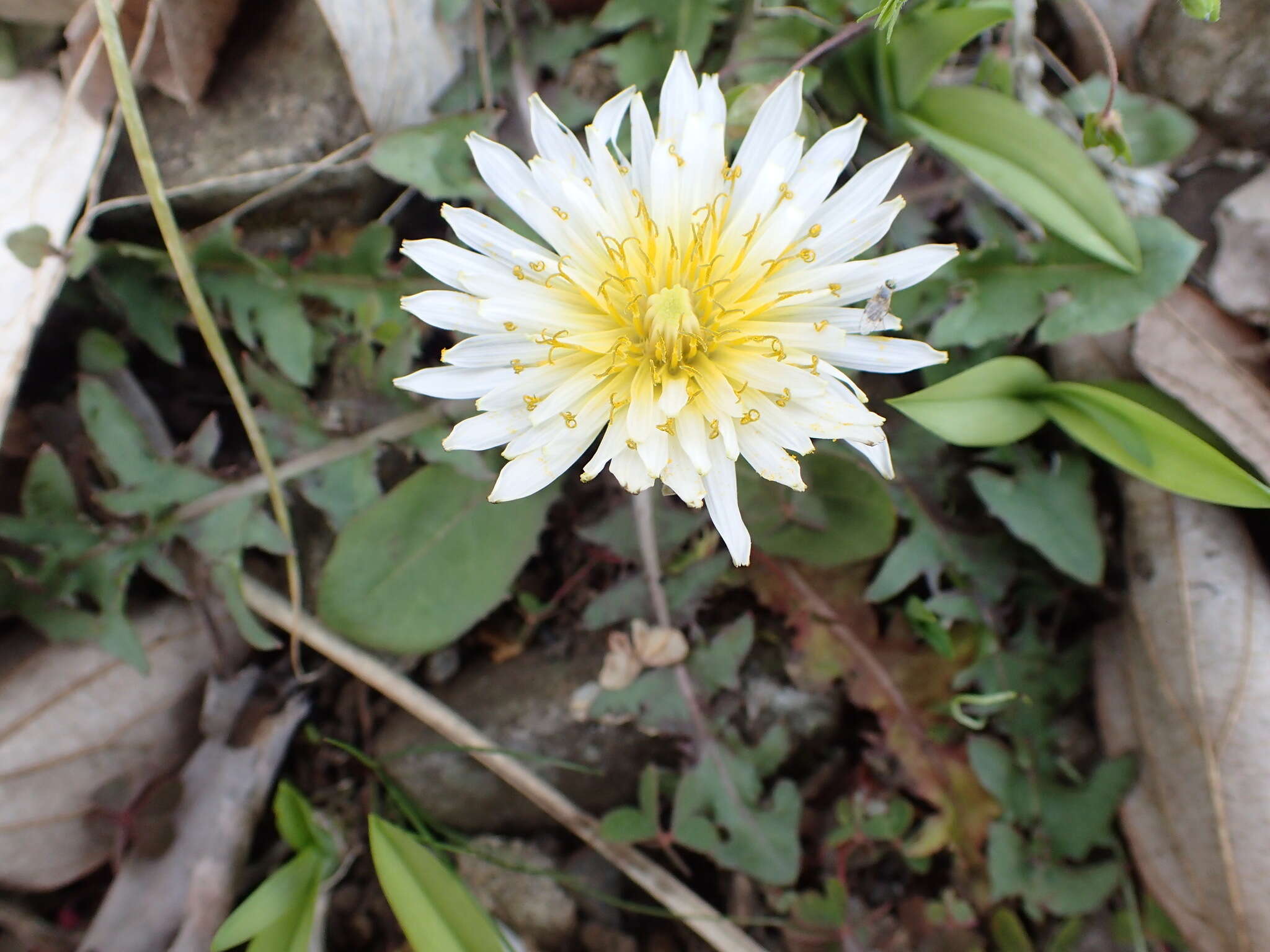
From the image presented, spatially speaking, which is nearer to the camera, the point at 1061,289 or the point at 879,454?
the point at 879,454

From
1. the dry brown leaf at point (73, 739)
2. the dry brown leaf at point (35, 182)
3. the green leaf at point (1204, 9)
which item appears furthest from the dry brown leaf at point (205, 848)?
the green leaf at point (1204, 9)

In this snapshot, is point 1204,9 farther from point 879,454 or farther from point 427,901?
point 427,901

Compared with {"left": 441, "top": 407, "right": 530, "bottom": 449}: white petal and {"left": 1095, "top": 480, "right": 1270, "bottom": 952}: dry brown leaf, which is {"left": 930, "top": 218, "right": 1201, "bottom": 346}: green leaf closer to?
{"left": 1095, "top": 480, "right": 1270, "bottom": 952}: dry brown leaf

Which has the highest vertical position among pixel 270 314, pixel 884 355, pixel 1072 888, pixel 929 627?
pixel 884 355

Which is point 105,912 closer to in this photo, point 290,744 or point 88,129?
point 290,744

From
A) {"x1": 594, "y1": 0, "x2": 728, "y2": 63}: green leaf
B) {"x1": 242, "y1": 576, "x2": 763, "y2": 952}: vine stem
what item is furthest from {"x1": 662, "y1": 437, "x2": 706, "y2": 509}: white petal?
{"x1": 594, "y1": 0, "x2": 728, "y2": 63}: green leaf

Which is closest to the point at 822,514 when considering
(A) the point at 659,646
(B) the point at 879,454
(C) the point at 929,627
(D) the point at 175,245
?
(C) the point at 929,627
